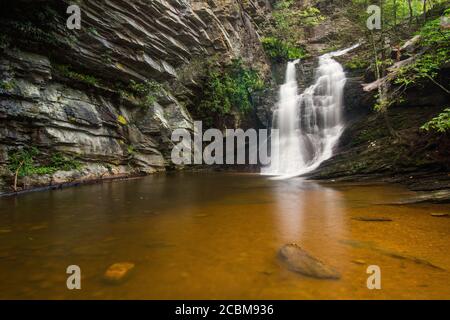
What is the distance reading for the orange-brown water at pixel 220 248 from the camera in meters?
1.85

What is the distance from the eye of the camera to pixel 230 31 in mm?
16438

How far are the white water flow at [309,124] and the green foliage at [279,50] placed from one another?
4.87m

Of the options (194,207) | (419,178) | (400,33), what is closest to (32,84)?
(194,207)

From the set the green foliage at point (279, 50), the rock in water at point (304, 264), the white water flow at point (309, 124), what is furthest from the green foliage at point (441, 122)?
the green foliage at point (279, 50)

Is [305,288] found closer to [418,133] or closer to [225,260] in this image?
[225,260]

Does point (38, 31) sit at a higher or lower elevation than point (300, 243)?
higher

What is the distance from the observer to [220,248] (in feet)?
8.82

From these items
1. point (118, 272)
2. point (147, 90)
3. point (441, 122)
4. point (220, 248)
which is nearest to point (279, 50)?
point (147, 90)

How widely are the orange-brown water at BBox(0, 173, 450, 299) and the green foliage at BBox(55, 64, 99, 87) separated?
20.8 ft

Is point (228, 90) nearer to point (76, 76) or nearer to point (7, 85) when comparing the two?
point (76, 76)

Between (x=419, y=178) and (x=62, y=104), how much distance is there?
11185 millimetres

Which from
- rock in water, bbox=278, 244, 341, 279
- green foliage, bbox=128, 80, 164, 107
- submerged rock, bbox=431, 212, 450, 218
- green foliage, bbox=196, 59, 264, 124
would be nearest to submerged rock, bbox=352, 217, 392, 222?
submerged rock, bbox=431, 212, 450, 218

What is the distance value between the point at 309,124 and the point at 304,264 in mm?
13099

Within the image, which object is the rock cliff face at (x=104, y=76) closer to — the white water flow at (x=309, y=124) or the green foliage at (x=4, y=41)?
the green foliage at (x=4, y=41)
